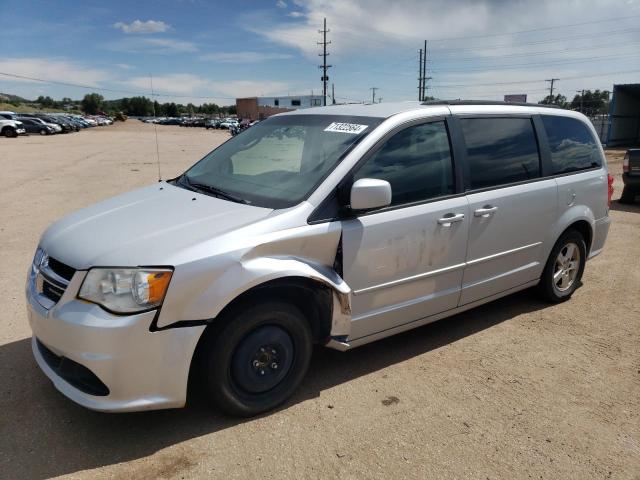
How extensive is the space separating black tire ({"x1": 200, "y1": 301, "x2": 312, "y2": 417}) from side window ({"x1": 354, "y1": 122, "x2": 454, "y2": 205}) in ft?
3.40

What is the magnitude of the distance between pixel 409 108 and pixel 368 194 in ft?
3.42

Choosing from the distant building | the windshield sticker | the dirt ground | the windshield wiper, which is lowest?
the dirt ground

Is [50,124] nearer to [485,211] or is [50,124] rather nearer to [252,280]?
[485,211]

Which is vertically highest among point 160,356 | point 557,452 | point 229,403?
point 160,356

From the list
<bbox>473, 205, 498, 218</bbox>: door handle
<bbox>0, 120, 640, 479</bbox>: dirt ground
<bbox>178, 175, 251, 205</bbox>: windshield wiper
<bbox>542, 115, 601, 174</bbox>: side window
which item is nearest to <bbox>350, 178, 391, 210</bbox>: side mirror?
<bbox>178, 175, 251, 205</bbox>: windshield wiper

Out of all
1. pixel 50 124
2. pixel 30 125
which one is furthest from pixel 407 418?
pixel 50 124

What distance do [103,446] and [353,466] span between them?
1.35m

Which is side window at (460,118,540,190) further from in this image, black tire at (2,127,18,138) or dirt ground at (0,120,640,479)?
black tire at (2,127,18,138)

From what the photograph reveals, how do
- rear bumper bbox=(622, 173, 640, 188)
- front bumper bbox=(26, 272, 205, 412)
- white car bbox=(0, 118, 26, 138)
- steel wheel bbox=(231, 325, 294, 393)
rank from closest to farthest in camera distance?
front bumper bbox=(26, 272, 205, 412) → steel wheel bbox=(231, 325, 294, 393) → rear bumper bbox=(622, 173, 640, 188) → white car bbox=(0, 118, 26, 138)

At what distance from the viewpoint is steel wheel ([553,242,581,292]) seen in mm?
4766

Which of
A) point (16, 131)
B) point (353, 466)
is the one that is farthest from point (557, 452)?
point (16, 131)

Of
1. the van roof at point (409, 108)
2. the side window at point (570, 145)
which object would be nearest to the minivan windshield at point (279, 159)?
the van roof at point (409, 108)

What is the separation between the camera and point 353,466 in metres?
2.60

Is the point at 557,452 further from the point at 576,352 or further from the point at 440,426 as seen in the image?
the point at 576,352
